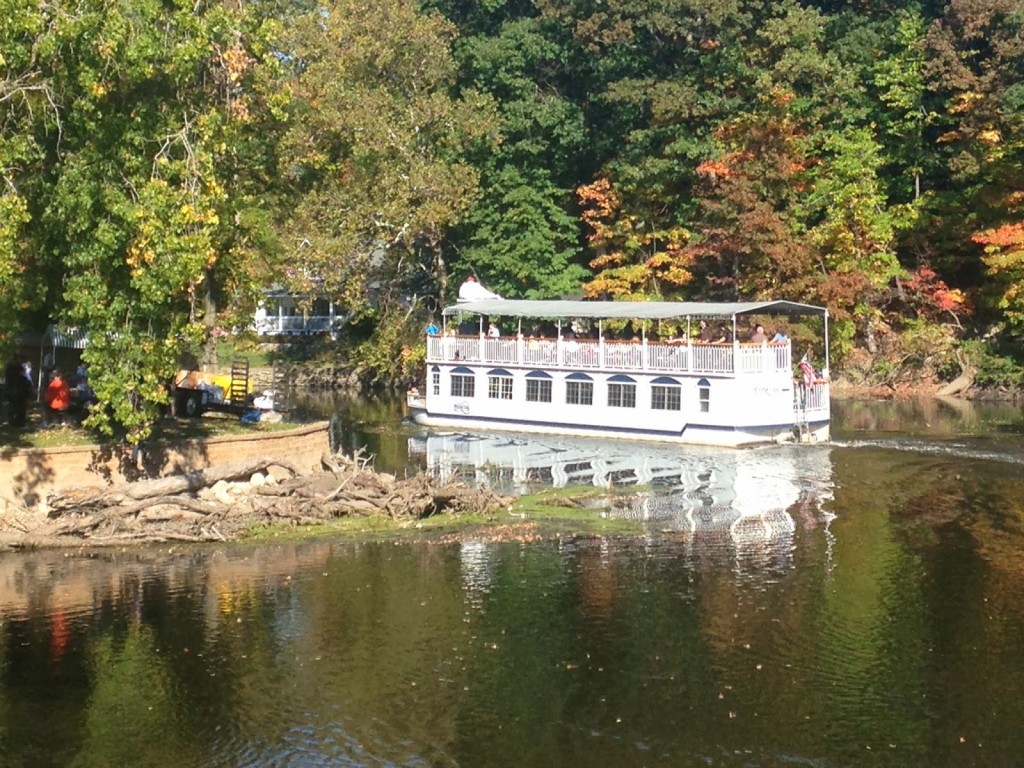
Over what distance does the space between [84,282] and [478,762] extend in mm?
17627

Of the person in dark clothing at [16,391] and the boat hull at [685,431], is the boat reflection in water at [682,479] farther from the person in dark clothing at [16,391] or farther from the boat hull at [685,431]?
the person in dark clothing at [16,391]

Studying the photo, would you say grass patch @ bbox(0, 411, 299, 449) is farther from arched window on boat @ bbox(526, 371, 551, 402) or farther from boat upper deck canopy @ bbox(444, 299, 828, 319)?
boat upper deck canopy @ bbox(444, 299, 828, 319)

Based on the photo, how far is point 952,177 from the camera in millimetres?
60938

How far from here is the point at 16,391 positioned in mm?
35031

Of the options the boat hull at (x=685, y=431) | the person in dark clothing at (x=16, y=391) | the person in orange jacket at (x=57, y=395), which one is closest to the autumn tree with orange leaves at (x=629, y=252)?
the boat hull at (x=685, y=431)

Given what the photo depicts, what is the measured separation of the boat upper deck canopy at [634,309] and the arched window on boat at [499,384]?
2.33 m

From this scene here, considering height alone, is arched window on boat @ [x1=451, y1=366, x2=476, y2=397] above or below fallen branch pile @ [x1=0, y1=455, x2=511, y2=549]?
above

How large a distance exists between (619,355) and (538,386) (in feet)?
13.1

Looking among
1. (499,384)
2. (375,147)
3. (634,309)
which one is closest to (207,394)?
(499,384)

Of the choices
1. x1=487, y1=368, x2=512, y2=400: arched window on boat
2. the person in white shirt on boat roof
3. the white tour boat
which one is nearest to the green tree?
the person in white shirt on boat roof

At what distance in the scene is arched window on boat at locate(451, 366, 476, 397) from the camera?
2088 inches

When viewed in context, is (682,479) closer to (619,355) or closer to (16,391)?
(619,355)

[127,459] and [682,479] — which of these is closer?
[127,459]

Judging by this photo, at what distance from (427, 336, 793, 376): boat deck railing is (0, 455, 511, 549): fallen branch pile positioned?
1404 centimetres
